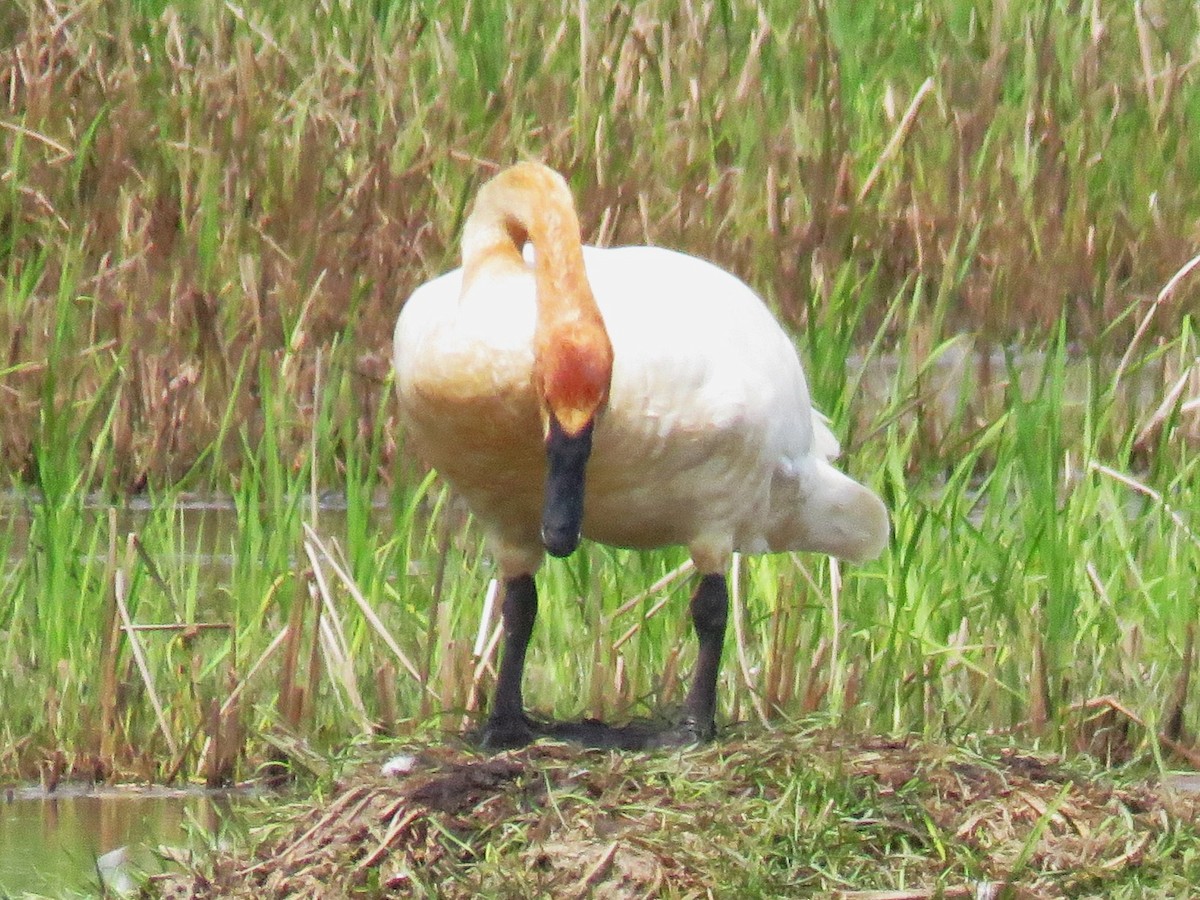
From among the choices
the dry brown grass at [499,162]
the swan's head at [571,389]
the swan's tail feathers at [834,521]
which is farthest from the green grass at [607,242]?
the swan's head at [571,389]

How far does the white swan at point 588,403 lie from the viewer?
3885 mm

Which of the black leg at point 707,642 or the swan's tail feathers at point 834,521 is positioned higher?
the swan's tail feathers at point 834,521

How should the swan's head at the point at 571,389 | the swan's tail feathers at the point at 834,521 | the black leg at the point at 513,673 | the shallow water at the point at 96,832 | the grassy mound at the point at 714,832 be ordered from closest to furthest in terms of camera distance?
1. the grassy mound at the point at 714,832
2. the swan's head at the point at 571,389
3. the shallow water at the point at 96,832
4. the black leg at the point at 513,673
5. the swan's tail feathers at the point at 834,521

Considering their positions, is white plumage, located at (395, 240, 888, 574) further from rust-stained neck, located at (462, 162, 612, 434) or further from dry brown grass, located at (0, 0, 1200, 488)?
dry brown grass, located at (0, 0, 1200, 488)

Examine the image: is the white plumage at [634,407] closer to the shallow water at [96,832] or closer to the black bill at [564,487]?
the black bill at [564,487]

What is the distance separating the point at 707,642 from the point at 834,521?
0.43 meters

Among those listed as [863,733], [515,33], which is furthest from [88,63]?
[863,733]

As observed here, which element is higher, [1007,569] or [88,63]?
[88,63]

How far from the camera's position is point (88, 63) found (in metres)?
8.36

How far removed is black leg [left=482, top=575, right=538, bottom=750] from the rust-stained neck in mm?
636

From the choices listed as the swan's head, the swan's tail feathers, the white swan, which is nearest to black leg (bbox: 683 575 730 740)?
the white swan

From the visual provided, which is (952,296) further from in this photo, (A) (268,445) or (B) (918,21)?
(A) (268,445)

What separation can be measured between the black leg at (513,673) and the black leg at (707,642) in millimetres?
267

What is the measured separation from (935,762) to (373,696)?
4.05 ft
